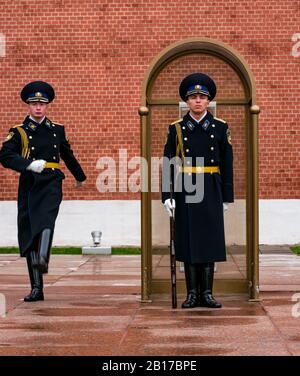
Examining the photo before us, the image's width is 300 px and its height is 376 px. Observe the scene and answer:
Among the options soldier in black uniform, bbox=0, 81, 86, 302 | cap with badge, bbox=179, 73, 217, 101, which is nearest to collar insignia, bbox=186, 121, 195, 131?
cap with badge, bbox=179, 73, 217, 101

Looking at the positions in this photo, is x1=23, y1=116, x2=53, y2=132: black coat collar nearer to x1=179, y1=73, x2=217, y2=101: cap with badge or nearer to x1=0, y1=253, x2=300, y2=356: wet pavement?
x1=179, y1=73, x2=217, y2=101: cap with badge

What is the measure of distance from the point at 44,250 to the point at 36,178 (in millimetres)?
616

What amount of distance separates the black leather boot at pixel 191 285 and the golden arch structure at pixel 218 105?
0.45 m

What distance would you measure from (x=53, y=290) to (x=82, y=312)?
6.36 ft

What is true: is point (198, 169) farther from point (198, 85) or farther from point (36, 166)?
point (36, 166)

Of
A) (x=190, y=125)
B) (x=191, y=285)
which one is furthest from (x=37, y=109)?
(x=191, y=285)

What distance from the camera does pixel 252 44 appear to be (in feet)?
56.0

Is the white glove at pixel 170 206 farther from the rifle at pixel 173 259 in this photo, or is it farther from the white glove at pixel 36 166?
the white glove at pixel 36 166

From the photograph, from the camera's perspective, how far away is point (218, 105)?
8562mm

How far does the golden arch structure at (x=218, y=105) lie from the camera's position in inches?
328
